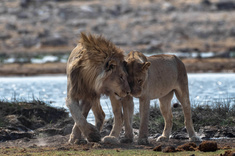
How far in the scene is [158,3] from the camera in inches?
2564

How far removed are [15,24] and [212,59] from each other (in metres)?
26.7

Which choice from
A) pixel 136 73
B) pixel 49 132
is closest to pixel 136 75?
pixel 136 73

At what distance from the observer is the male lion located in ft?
25.9

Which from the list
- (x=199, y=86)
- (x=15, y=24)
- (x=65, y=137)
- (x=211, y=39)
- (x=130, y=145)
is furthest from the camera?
(x=15, y=24)

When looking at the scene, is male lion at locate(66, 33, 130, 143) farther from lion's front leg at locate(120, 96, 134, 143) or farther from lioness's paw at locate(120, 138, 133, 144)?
lioness's paw at locate(120, 138, 133, 144)

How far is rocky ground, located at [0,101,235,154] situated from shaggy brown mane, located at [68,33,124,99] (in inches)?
33.7

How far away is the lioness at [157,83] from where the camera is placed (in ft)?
26.9

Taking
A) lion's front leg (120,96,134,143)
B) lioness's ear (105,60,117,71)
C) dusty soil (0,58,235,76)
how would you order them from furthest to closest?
dusty soil (0,58,235,76), lion's front leg (120,96,134,143), lioness's ear (105,60,117,71)

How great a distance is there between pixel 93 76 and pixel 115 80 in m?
0.34

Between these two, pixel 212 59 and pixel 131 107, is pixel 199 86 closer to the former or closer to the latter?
pixel 131 107

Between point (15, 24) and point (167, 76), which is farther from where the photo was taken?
point (15, 24)

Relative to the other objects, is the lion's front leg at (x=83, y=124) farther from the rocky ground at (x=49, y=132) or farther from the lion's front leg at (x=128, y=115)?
the lion's front leg at (x=128, y=115)

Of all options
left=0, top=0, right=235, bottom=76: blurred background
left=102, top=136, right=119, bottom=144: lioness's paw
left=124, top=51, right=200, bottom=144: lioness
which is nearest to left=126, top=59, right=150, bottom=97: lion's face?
left=124, top=51, right=200, bottom=144: lioness

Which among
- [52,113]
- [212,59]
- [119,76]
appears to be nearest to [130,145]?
[119,76]
